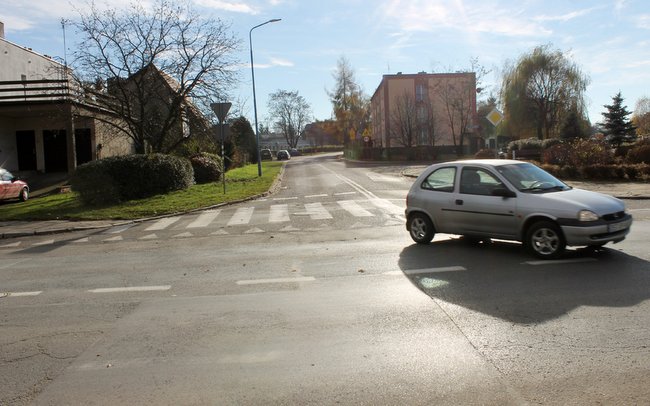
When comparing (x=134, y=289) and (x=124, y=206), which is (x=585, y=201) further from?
(x=124, y=206)

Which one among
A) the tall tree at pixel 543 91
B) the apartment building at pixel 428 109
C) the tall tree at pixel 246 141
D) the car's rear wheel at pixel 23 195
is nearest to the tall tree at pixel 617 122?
the tall tree at pixel 543 91

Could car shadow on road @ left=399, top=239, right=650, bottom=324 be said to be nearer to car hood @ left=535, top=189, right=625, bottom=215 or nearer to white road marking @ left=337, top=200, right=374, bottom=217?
car hood @ left=535, top=189, right=625, bottom=215

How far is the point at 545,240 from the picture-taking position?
7.66m

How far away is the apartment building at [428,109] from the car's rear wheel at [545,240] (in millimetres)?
46384

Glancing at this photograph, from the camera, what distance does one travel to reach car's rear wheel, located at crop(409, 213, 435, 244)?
933cm

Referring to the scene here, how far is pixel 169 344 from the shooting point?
15.8 ft

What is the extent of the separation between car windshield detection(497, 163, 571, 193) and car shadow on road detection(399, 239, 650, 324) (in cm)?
104

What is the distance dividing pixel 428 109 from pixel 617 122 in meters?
21.7

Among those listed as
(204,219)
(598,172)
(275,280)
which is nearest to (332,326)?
(275,280)

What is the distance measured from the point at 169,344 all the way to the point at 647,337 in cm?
432

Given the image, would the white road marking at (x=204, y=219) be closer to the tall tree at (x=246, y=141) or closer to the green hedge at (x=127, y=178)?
the green hedge at (x=127, y=178)

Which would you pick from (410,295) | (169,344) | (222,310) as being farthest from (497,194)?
(169,344)

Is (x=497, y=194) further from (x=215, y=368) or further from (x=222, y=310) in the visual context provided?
(x=215, y=368)

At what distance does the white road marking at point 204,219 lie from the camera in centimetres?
1396
